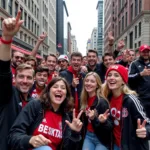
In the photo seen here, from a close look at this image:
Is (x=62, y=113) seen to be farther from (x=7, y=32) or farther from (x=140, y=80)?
(x=140, y=80)

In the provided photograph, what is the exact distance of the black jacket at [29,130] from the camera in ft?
8.65

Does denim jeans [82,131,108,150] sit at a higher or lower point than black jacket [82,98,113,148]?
lower

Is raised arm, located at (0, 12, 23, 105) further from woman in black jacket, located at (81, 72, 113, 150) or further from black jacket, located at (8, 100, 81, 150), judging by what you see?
woman in black jacket, located at (81, 72, 113, 150)

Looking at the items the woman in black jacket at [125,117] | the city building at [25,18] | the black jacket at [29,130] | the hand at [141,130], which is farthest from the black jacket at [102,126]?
the city building at [25,18]

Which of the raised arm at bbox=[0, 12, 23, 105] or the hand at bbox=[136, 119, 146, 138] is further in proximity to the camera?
the hand at bbox=[136, 119, 146, 138]

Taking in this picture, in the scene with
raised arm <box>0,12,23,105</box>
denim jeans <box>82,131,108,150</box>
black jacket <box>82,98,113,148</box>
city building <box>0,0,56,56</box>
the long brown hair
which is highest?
city building <box>0,0,56,56</box>

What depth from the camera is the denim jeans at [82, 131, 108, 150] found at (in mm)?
3772

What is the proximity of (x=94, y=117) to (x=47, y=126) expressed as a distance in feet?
3.32

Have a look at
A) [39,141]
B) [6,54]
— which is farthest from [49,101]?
[6,54]

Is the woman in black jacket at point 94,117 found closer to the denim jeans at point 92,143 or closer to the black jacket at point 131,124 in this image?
the denim jeans at point 92,143

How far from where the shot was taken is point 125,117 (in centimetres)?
336

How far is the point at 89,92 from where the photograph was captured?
4.45 meters

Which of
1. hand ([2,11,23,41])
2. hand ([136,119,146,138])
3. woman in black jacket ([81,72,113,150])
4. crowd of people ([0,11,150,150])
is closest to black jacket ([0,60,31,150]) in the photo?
crowd of people ([0,11,150,150])

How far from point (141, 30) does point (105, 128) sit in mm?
28067
